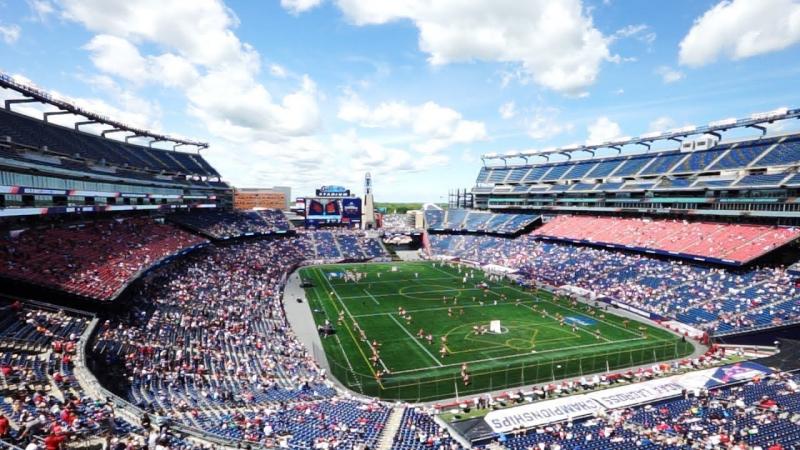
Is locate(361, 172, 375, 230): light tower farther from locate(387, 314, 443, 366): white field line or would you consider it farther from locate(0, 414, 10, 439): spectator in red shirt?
locate(0, 414, 10, 439): spectator in red shirt

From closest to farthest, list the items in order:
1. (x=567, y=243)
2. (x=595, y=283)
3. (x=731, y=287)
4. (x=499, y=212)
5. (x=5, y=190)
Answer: (x=5, y=190), (x=731, y=287), (x=595, y=283), (x=567, y=243), (x=499, y=212)

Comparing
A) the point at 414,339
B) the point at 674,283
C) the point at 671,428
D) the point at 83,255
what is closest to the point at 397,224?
the point at 674,283

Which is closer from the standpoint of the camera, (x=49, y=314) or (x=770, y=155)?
(x=49, y=314)

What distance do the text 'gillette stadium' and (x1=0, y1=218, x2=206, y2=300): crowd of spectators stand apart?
22cm

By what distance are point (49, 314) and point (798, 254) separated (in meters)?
62.9

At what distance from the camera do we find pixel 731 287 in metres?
40.3

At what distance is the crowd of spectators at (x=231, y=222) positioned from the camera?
63812 millimetres

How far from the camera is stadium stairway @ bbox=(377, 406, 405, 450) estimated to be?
17531mm

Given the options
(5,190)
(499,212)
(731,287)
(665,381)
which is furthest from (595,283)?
(5,190)

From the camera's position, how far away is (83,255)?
3284 centimetres

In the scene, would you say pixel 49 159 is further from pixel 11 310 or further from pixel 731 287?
pixel 731 287

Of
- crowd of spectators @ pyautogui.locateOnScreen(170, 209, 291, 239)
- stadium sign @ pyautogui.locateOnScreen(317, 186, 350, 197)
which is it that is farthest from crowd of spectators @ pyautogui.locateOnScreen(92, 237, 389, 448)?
stadium sign @ pyautogui.locateOnScreen(317, 186, 350, 197)

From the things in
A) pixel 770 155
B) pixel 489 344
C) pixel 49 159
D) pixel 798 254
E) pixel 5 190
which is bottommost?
pixel 489 344

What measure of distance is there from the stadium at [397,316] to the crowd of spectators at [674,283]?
284 mm
